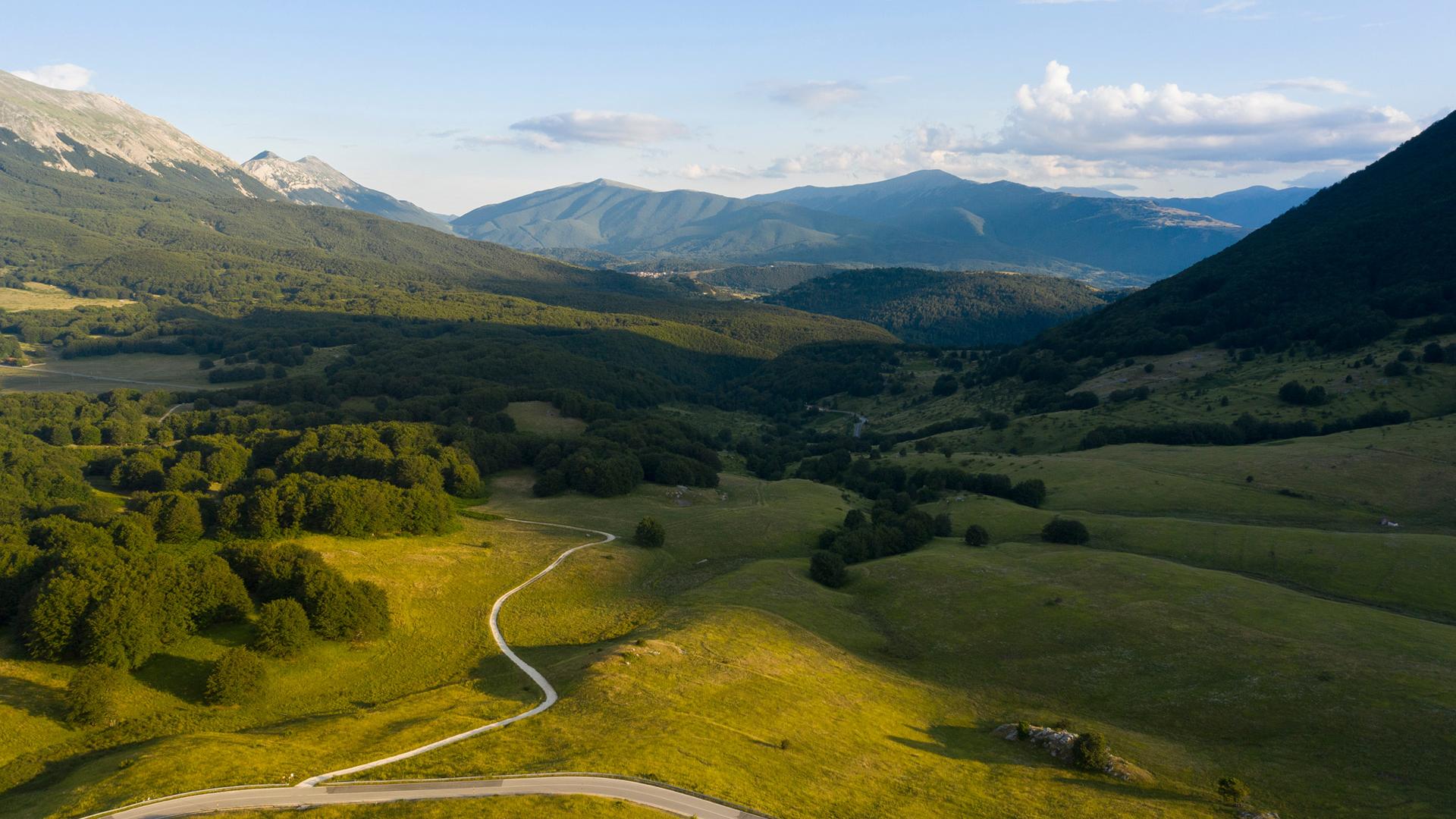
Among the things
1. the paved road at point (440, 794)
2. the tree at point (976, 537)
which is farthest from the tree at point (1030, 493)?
the paved road at point (440, 794)

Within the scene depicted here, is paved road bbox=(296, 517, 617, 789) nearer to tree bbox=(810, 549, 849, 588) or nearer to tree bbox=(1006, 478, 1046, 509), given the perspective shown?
tree bbox=(810, 549, 849, 588)

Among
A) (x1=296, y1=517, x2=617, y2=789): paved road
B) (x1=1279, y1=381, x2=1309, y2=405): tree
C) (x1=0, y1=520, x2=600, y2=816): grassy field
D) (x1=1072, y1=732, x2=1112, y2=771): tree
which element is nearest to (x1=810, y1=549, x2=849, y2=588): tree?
(x1=296, y1=517, x2=617, y2=789): paved road

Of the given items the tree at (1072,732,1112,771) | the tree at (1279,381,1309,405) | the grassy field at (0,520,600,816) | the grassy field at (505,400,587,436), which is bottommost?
the grassy field at (0,520,600,816)

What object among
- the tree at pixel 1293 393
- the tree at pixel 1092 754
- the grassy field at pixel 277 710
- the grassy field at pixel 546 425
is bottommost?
the grassy field at pixel 277 710

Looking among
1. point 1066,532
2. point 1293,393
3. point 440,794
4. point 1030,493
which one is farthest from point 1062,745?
point 1293,393

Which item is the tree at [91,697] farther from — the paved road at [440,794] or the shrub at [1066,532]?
the shrub at [1066,532]

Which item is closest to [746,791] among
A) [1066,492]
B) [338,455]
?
[1066,492]

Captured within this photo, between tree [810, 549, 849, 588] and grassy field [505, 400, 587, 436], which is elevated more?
grassy field [505, 400, 587, 436]
